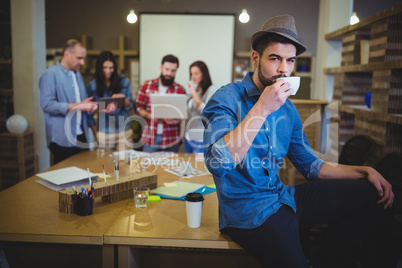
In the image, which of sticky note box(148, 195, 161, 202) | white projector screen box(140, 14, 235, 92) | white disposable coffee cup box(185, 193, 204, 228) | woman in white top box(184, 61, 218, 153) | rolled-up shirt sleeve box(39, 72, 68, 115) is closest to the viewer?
white disposable coffee cup box(185, 193, 204, 228)

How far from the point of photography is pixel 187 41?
221 inches

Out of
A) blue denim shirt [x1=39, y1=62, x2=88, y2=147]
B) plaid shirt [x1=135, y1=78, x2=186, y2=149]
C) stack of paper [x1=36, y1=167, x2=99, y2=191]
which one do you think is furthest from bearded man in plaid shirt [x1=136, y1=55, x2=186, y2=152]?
stack of paper [x1=36, y1=167, x2=99, y2=191]

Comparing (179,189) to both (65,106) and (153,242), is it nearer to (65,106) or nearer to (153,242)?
(153,242)

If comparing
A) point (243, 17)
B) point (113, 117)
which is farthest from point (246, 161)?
point (243, 17)

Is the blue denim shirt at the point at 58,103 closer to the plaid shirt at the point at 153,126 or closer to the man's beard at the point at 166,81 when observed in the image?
the plaid shirt at the point at 153,126

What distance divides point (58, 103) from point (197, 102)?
126 cm

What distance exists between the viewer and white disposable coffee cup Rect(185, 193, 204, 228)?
1434 mm

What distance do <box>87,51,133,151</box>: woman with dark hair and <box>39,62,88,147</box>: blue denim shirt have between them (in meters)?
0.26

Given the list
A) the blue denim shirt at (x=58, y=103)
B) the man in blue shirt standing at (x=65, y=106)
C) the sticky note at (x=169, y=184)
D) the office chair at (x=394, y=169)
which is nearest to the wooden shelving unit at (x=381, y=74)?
the office chair at (x=394, y=169)

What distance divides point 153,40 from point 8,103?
2338 mm

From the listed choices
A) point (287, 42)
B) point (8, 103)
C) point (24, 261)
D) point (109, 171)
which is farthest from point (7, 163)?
point (287, 42)

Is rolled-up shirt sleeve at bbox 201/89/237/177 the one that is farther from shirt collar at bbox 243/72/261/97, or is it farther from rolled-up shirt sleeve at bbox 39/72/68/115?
rolled-up shirt sleeve at bbox 39/72/68/115

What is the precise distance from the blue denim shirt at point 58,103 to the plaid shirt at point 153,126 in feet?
2.26

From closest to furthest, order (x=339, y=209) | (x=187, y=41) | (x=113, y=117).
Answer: (x=339, y=209) < (x=113, y=117) < (x=187, y=41)
